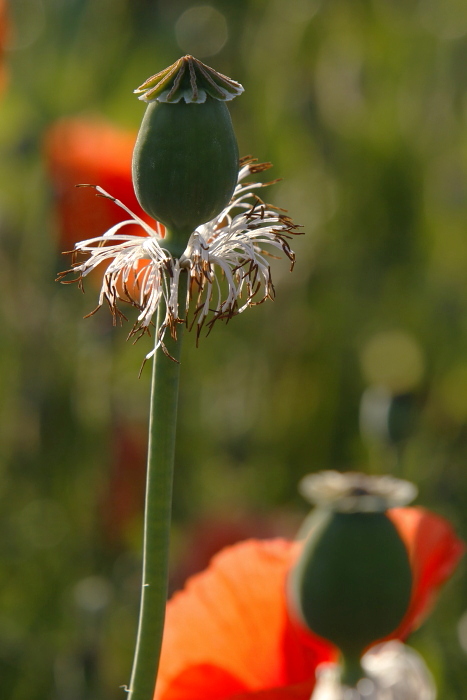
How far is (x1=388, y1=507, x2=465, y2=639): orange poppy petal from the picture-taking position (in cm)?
36

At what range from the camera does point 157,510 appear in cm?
21

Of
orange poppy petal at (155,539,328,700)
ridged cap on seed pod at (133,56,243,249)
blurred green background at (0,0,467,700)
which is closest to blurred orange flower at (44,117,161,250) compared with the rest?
blurred green background at (0,0,467,700)

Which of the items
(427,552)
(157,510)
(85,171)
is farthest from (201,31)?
(157,510)

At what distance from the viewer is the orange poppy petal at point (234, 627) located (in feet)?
1.13

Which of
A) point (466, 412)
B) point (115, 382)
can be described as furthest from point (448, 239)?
point (115, 382)

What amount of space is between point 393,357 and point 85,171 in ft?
1.80

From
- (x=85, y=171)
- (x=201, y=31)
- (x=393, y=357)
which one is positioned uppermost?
(x=201, y=31)

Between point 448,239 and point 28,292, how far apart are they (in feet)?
1.85

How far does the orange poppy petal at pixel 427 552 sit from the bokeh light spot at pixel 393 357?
2.64 ft

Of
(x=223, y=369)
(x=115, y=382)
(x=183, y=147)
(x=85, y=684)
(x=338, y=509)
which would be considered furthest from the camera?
(x=223, y=369)

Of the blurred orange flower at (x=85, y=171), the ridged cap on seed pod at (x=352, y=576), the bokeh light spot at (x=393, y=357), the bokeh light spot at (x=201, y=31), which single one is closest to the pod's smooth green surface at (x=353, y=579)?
the ridged cap on seed pod at (x=352, y=576)

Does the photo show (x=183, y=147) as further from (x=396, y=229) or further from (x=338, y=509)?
(x=396, y=229)

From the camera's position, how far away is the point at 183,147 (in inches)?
8.3

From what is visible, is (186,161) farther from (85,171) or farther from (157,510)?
(85,171)
